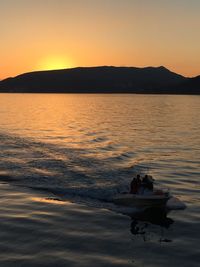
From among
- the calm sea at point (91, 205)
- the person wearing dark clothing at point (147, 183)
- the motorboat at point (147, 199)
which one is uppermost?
the person wearing dark clothing at point (147, 183)

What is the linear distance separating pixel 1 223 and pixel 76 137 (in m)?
37.7

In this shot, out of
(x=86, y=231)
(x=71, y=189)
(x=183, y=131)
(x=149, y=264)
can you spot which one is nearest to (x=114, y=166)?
(x=71, y=189)

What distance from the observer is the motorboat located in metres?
23.8

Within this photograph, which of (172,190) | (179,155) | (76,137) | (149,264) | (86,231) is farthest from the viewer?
(76,137)

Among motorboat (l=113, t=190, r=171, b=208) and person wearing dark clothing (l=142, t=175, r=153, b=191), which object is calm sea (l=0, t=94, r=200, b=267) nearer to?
motorboat (l=113, t=190, r=171, b=208)

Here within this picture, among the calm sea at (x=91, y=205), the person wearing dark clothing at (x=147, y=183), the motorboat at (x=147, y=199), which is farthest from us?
the person wearing dark clothing at (x=147, y=183)

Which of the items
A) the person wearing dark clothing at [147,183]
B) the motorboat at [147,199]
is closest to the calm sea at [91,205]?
the motorboat at [147,199]

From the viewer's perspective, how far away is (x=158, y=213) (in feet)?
79.5

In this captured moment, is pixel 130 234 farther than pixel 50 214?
No

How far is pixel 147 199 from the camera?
24.0 metres

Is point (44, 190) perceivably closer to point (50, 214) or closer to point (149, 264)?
point (50, 214)

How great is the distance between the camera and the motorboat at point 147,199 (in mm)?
23828

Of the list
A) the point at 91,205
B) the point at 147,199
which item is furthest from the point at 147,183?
the point at 91,205

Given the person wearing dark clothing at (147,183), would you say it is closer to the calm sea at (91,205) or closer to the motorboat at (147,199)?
the motorboat at (147,199)
